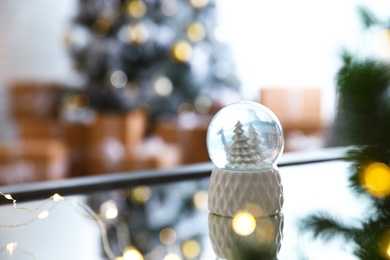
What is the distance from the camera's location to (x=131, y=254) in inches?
20.4

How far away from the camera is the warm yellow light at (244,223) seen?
1.71 ft

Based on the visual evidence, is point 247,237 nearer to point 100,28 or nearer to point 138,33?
point 138,33

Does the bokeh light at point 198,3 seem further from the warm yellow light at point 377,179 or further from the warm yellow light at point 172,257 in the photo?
the warm yellow light at point 377,179

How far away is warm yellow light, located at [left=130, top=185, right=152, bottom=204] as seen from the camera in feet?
2.51

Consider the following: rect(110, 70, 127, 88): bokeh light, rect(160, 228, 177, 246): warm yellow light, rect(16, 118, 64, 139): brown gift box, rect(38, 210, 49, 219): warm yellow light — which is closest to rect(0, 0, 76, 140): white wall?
rect(16, 118, 64, 139): brown gift box

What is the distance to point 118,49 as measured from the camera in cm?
282

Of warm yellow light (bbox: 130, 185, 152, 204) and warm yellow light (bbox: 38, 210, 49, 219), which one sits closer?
warm yellow light (bbox: 38, 210, 49, 219)

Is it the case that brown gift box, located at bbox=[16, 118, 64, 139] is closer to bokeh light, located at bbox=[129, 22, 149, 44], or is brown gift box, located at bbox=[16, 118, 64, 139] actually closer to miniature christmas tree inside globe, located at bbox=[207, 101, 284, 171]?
bokeh light, located at bbox=[129, 22, 149, 44]

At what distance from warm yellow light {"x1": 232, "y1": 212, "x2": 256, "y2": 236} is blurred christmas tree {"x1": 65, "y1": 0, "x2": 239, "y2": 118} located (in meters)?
2.26

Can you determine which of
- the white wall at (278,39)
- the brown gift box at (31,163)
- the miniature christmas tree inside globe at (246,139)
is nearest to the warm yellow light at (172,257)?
the miniature christmas tree inside globe at (246,139)

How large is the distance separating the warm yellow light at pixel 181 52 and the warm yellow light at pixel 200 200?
207cm

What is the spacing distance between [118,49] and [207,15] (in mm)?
564

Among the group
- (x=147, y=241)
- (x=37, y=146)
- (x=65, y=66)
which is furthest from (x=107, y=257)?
(x=65, y=66)

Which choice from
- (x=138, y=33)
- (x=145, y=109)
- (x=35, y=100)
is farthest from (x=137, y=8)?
(x=35, y=100)
